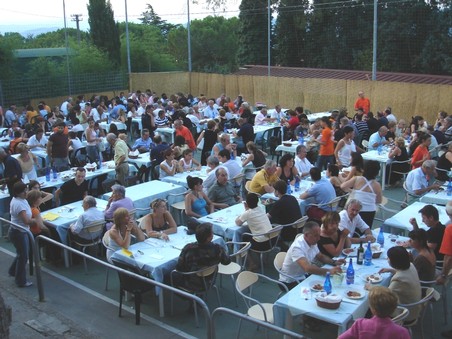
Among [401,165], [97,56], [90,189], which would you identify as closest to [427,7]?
[97,56]

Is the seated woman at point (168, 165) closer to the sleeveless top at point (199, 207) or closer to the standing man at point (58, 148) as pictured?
the sleeveless top at point (199, 207)

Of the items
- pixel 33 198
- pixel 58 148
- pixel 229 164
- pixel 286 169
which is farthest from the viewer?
pixel 58 148

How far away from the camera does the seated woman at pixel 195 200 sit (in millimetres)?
9523

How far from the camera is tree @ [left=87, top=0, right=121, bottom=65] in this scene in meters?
33.6

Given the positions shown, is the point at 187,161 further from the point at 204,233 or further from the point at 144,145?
the point at 204,233

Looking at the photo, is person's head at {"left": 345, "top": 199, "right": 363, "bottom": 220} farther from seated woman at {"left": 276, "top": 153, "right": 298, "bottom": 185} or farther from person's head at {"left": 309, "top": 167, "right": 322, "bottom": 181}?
seated woman at {"left": 276, "top": 153, "right": 298, "bottom": 185}

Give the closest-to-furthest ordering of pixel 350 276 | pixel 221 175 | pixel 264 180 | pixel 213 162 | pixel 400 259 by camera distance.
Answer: pixel 400 259 < pixel 350 276 < pixel 221 175 < pixel 264 180 < pixel 213 162

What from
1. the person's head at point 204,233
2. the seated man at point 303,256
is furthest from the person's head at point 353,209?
the person's head at point 204,233

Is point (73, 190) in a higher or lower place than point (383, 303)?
lower

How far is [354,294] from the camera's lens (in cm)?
624

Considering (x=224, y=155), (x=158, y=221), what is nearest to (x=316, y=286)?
(x=158, y=221)

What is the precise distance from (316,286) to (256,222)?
218cm

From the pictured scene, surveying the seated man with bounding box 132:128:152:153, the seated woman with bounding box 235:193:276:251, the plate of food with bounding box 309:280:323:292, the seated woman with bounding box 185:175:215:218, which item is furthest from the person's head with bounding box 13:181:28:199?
the seated man with bounding box 132:128:152:153

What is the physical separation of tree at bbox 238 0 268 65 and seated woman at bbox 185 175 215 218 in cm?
2982
